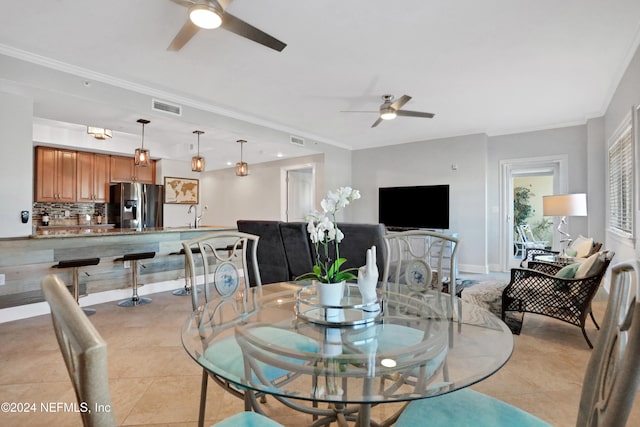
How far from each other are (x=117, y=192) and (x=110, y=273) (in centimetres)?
283

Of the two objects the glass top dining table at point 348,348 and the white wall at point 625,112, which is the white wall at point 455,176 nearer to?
the white wall at point 625,112

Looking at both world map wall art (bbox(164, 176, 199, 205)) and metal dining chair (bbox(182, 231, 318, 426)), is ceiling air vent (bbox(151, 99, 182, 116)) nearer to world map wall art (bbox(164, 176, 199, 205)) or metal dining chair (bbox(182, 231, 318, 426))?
metal dining chair (bbox(182, 231, 318, 426))

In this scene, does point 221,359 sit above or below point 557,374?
above

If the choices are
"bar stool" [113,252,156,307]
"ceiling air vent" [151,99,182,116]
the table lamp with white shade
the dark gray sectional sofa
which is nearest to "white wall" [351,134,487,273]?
the table lamp with white shade

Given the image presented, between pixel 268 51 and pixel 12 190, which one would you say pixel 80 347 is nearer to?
pixel 268 51

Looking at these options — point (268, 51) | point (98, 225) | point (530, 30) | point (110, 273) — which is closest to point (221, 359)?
point (268, 51)

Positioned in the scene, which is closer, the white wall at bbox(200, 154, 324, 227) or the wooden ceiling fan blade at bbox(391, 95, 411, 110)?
the wooden ceiling fan blade at bbox(391, 95, 411, 110)

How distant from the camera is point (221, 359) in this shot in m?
1.17

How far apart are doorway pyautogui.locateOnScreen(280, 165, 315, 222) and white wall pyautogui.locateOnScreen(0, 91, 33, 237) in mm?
4751

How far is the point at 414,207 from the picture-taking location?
6.35 m

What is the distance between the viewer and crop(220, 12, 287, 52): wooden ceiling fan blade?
2.13m

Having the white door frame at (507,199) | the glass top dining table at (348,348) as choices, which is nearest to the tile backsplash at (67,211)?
the glass top dining table at (348,348)

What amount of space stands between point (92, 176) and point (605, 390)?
24.9ft

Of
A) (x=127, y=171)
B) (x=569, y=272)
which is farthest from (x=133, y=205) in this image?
(x=569, y=272)
